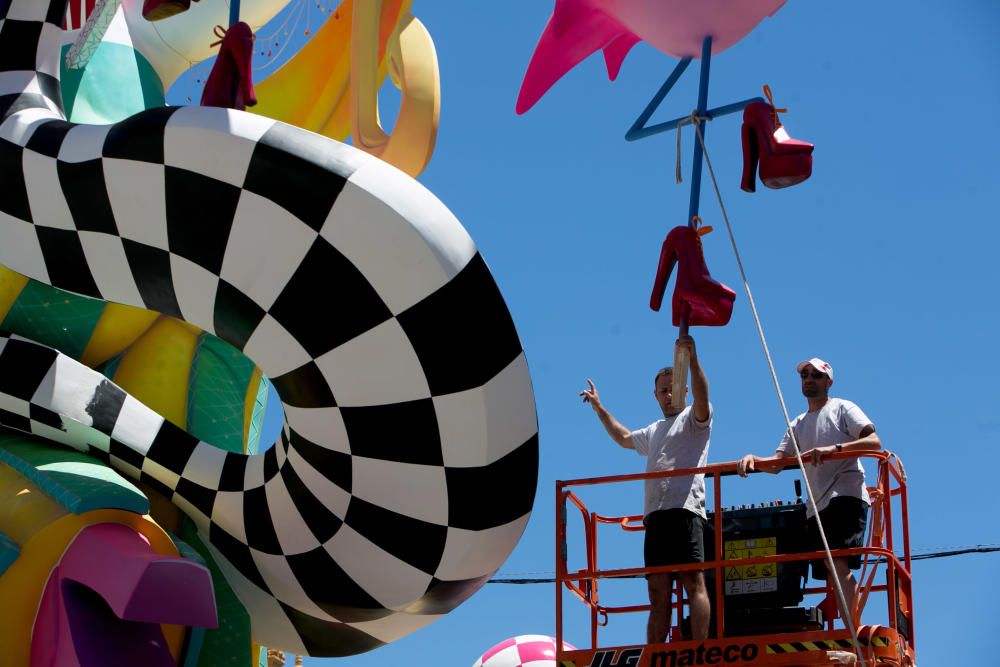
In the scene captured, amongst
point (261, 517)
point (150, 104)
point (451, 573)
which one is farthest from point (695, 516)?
point (150, 104)

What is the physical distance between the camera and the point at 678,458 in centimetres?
713

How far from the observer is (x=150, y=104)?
8.43 m

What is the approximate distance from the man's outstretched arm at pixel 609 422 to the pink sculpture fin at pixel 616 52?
1737 mm

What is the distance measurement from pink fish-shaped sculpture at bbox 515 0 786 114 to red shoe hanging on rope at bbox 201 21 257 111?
158 cm

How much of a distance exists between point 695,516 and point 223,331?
2410 mm

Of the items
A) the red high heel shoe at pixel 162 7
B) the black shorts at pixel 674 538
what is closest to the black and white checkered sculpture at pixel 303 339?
the red high heel shoe at pixel 162 7

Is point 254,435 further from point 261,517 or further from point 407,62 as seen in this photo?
point 407,62

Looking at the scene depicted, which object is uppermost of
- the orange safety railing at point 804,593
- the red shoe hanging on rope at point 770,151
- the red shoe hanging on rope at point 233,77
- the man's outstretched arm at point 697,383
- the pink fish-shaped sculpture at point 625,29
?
the pink fish-shaped sculpture at point 625,29

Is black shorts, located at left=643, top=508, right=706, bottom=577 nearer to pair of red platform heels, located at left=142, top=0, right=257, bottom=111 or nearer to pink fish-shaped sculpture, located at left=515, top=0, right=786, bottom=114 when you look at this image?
pink fish-shaped sculpture, located at left=515, top=0, right=786, bottom=114

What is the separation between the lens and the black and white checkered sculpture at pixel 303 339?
633 cm

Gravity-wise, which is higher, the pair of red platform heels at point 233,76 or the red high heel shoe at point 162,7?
the red high heel shoe at point 162,7

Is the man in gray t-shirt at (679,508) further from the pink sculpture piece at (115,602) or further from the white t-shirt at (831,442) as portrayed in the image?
the pink sculpture piece at (115,602)

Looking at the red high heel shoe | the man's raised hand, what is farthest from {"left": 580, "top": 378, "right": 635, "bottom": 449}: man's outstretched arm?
the red high heel shoe

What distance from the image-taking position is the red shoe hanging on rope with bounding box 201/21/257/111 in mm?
6953
